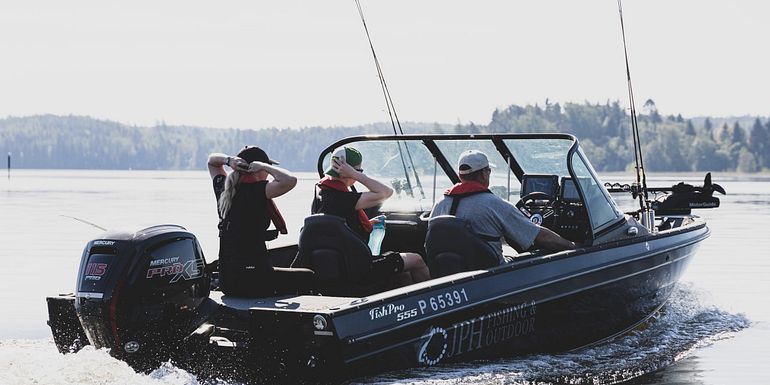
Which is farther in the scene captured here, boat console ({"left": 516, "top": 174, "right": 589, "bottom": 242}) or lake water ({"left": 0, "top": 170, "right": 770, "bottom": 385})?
boat console ({"left": 516, "top": 174, "right": 589, "bottom": 242})

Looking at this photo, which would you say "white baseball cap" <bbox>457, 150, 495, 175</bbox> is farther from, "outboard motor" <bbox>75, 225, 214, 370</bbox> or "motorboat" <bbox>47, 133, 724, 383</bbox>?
"outboard motor" <bbox>75, 225, 214, 370</bbox>

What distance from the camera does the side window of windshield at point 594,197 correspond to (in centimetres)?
909

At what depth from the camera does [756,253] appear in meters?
19.1

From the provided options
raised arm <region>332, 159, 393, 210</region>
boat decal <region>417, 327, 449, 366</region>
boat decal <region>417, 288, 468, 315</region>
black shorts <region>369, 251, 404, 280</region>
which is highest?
raised arm <region>332, 159, 393, 210</region>

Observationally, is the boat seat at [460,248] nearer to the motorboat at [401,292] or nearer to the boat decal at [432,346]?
the motorboat at [401,292]

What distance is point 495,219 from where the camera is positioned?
27.0 ft

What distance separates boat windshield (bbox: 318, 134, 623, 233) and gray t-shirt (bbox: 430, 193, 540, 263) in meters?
1.11

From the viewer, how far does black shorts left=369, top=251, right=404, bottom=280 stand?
26.4 feet

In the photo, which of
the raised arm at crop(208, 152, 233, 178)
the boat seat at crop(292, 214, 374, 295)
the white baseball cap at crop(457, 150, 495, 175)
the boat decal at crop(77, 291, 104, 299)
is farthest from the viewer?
the raised arm at crop(208, 152, 233, 178)

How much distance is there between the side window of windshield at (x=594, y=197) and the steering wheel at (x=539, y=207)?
0.36 metres

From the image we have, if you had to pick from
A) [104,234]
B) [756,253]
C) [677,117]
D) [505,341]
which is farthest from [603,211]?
[677,117]

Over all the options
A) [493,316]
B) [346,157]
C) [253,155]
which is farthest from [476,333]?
[253,155]

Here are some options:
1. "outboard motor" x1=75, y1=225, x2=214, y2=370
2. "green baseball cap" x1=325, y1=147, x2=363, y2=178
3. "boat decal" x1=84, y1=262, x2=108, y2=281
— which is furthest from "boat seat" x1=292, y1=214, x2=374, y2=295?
"boat decal" x1=84, y1=262, x2=108, y2=281

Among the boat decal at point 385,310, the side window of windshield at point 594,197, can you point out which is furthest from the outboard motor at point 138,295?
the side window of windshield at point 594,197
